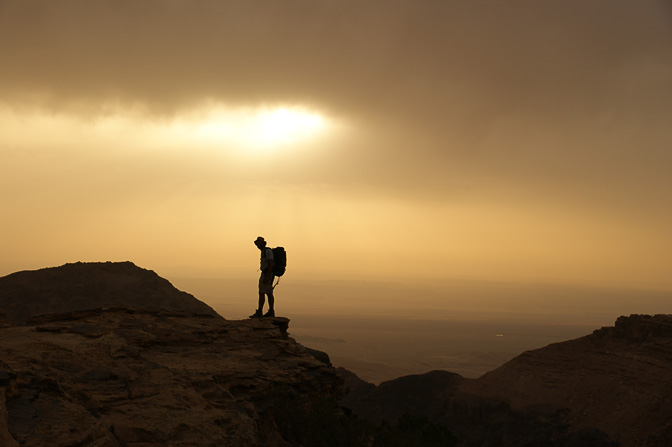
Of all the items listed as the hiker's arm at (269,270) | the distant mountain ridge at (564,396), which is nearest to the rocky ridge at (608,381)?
the distant mountain ridge at (564,396)

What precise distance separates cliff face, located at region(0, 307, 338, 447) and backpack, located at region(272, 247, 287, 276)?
2794 millimetres

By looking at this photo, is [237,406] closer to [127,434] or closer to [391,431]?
[127,434]

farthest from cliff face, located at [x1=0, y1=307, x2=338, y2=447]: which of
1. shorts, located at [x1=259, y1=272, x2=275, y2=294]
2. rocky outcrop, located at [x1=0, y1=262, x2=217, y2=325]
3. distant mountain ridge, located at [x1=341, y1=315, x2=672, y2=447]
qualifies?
distant mountain ridge, located at [x1=341, y1=315, x2=672, y2=447]

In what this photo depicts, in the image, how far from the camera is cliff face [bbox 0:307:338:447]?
789 cm

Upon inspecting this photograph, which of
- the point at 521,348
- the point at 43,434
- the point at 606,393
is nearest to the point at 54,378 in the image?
the point at 43,434

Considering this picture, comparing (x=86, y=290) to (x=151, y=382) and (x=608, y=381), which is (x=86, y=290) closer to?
(x=151, y=382)

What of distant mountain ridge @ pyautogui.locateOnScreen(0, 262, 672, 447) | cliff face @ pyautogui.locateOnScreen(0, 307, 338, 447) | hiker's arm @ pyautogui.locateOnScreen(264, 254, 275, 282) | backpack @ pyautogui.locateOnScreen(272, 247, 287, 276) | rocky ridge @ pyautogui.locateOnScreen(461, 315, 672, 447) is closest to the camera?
cliff face @ pyautogui.locateOnScreen(0, 307, 338, 447)

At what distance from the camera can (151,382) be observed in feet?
33.7

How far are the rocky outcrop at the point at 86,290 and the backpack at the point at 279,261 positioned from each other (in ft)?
46.8

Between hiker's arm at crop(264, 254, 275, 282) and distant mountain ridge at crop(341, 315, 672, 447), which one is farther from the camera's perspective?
distant mountain ridge at crop(341, 315, 672, 447)

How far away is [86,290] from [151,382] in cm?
2575

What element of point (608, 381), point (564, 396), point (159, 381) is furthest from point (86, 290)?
point (608, 381)

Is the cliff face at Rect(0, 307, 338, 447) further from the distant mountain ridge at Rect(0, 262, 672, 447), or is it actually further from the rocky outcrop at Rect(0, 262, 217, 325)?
the rocky outcrop at Rect(0, 262, 217, 325)

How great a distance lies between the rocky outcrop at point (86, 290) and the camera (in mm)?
31062
